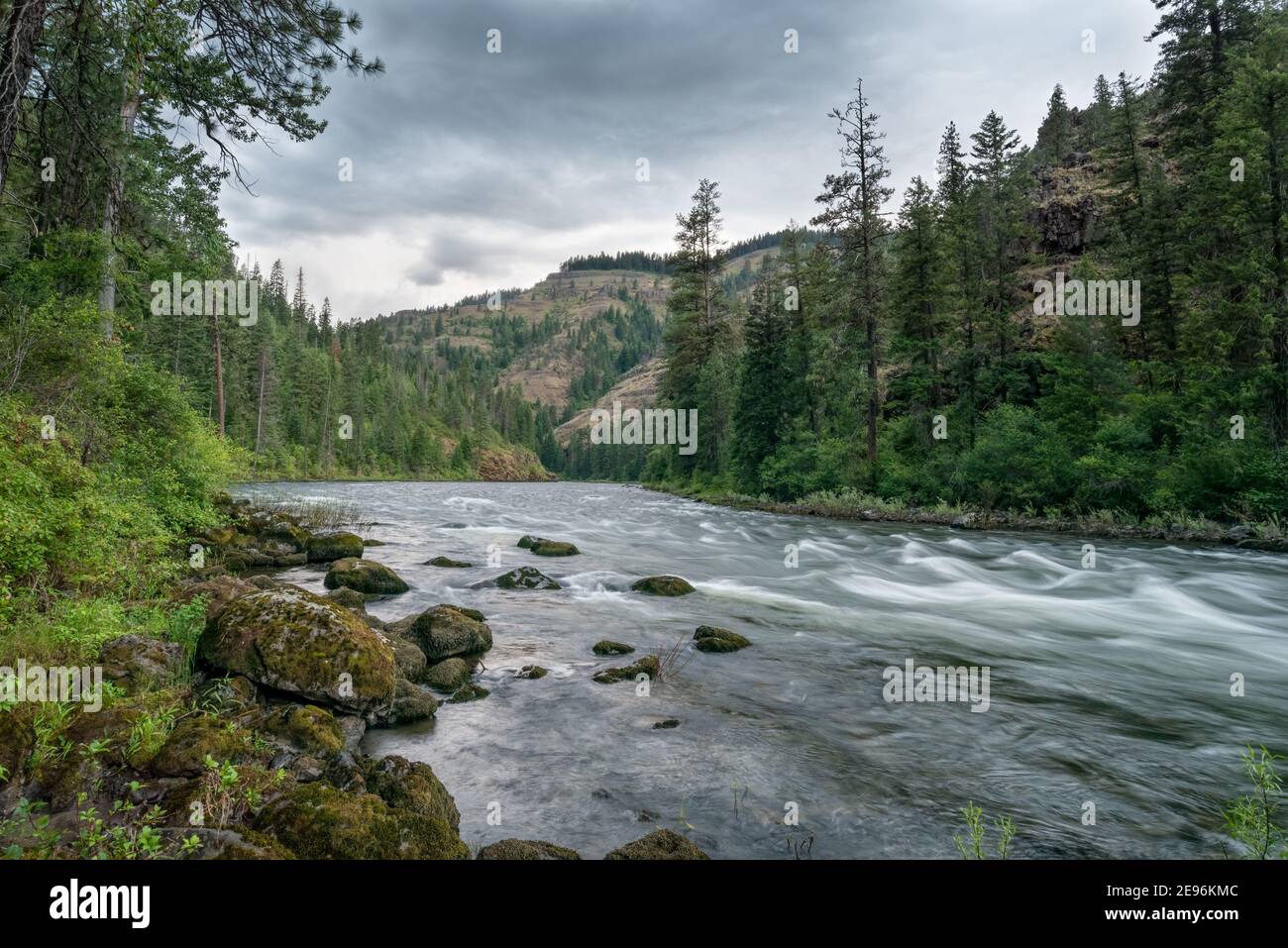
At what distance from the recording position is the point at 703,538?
26656mm

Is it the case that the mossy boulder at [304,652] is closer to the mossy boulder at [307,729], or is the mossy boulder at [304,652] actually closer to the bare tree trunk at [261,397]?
the mossy boulder at [307,729]

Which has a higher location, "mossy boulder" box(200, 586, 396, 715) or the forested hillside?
the forested hillside

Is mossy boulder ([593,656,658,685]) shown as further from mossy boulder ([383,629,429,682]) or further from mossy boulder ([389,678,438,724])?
mossy boulder ([383,629,429,682])

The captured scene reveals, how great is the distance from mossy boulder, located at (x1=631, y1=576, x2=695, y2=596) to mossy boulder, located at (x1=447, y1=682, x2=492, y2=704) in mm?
7379

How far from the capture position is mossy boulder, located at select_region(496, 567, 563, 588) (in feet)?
52.4

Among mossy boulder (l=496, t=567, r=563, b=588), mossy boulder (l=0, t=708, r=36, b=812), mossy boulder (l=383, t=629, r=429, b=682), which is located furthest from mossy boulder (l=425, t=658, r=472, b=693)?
mossy boulder (l=496, t=567, r=563, b=588)

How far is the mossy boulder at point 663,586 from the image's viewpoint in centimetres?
1571

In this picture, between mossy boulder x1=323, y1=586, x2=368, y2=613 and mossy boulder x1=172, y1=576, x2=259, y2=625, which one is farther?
mossy boulder x1=323, y1=586, x2=368, y2=613

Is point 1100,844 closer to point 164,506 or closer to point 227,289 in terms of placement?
point 164,506

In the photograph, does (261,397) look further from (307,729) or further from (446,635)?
(307,729)

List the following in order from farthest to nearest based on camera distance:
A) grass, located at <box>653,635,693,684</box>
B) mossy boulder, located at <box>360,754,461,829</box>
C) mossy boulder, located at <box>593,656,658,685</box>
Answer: grass, located at <box>653,635,693,684</box> < mossy boulder, located at <box>593,656,658,685</box> < mossy boulder, located at <box>360,754,461,829</box>

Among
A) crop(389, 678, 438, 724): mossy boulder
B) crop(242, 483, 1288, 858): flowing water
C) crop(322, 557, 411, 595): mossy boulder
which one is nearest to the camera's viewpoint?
crop(242, 483, 1288, 858): flowing water

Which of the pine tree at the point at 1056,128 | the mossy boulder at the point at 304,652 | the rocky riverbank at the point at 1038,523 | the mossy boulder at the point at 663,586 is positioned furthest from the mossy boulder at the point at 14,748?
the pine tree at the point at 1056,128
